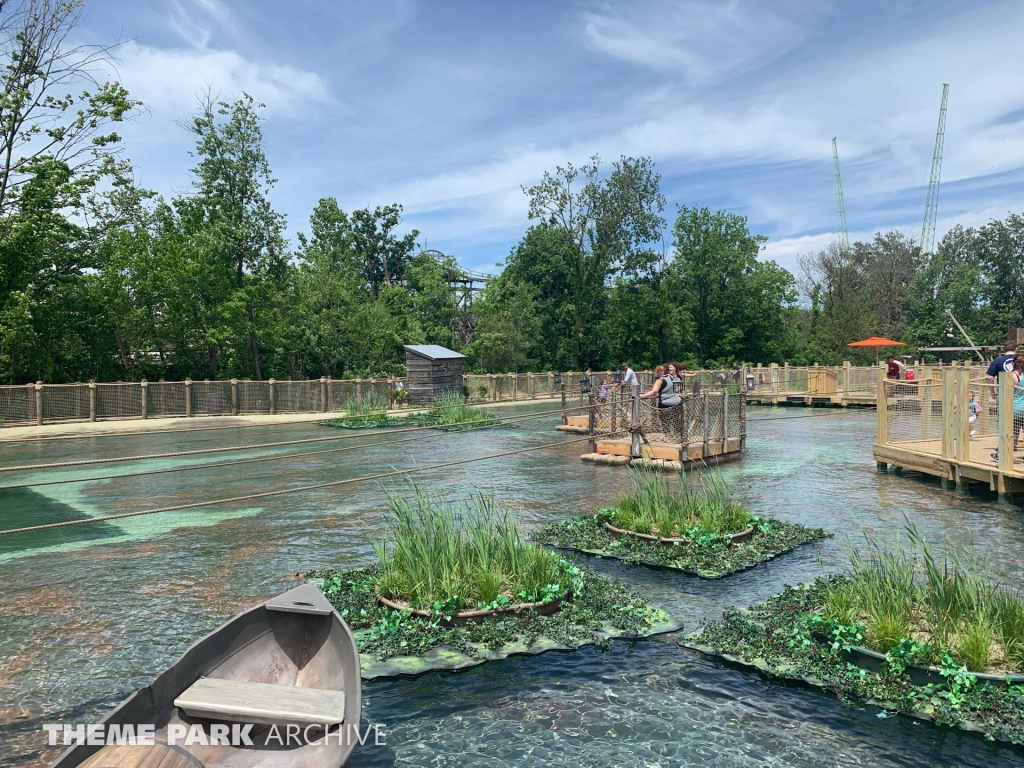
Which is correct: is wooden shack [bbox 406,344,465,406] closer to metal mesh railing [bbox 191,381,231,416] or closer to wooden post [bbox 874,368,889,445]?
metal mesh railing [bbox 191,381,231,416]

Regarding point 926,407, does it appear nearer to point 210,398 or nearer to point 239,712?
point 239,712

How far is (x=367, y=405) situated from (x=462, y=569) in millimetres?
22562

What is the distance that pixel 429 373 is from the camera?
3253 centimetres

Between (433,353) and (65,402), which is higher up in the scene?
(433,353)

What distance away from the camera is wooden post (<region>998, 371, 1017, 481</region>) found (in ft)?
36.8

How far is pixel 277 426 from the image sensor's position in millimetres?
27750

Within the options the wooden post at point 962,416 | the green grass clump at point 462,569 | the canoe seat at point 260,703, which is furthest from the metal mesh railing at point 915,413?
the canoe seat at point 260,703

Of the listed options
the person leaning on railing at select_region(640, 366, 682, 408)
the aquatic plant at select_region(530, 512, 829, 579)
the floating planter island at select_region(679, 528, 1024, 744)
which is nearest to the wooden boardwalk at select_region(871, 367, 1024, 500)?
the aquatic plant at select_region(530, 512, 829, 579)

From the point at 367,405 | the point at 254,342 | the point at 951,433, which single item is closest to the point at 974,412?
the point at 951,433

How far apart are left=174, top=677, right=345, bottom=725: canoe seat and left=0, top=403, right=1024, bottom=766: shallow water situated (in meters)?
0.65

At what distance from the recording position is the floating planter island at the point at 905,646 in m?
5.17

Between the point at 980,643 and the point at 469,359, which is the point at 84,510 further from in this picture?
the point at 469,359

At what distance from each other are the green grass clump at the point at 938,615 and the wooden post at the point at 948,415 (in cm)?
750

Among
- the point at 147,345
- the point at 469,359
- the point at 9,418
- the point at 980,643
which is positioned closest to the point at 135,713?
the point at 980,643
